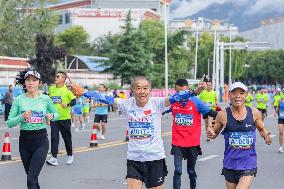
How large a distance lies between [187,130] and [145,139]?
8.34 ft

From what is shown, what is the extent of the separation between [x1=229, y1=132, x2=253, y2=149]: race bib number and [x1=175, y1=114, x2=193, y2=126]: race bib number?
8.19ft

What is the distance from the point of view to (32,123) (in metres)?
7.38

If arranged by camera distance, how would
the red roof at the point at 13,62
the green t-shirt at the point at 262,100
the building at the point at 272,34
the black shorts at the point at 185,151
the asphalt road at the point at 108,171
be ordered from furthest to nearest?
the building at the point at 272,34 → the red roof at the point at 13,62 → the green t-shirt at the point at 262,100 → the asphalt road at the point at 108,171 → the black shorts at the point at 185,151

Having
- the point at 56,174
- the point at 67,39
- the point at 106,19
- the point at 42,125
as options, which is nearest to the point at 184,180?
the point at 56,174

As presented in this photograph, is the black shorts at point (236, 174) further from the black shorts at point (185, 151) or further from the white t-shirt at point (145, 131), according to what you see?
the black shorts at point (185, 151)

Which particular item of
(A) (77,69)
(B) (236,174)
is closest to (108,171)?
(B) (236,174)

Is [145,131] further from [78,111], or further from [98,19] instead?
[98,19]

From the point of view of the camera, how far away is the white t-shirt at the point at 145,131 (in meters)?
6.33

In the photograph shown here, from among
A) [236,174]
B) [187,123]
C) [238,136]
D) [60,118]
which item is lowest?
[236,174]

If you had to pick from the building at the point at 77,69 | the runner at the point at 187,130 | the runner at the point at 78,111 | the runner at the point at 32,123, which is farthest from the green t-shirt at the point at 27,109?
the building at the point at 77,69

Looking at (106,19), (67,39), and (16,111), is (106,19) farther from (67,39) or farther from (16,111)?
(16,111)

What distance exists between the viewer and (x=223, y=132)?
6.46m

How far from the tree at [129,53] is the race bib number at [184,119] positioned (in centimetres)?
4019

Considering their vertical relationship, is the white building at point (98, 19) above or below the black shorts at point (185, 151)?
above
